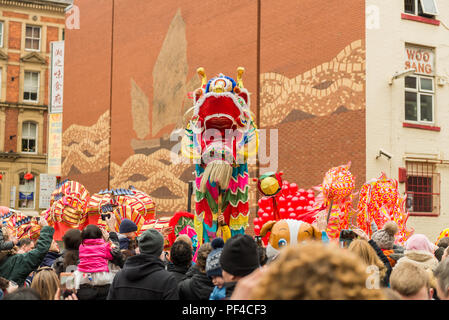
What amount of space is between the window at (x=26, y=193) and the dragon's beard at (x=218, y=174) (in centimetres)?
3216

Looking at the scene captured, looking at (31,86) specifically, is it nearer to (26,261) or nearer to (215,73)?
(215,73)

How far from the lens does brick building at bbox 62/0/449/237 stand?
15.3 metres

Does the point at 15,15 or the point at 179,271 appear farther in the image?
the point at 15,15

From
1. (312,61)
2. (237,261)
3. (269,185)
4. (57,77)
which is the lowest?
(237,261)

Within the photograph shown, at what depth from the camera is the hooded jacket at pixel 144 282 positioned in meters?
4.17

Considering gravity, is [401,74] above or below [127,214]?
above

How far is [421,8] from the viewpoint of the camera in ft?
52.0

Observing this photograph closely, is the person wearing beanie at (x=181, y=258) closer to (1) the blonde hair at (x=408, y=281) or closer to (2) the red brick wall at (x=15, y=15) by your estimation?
(1) the blonde hair at (x=408, y=281)

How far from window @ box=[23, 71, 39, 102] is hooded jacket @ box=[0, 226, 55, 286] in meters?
35.0

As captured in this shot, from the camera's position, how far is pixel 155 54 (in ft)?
77.6

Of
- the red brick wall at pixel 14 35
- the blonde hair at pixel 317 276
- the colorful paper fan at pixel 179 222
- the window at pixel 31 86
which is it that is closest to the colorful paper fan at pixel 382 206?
the colorful paper fan at pixel 179 222

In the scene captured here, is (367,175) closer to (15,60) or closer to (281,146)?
(281,146)

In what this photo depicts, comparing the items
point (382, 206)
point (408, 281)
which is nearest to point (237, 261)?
point (408, 281)

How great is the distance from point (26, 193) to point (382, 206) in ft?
103
